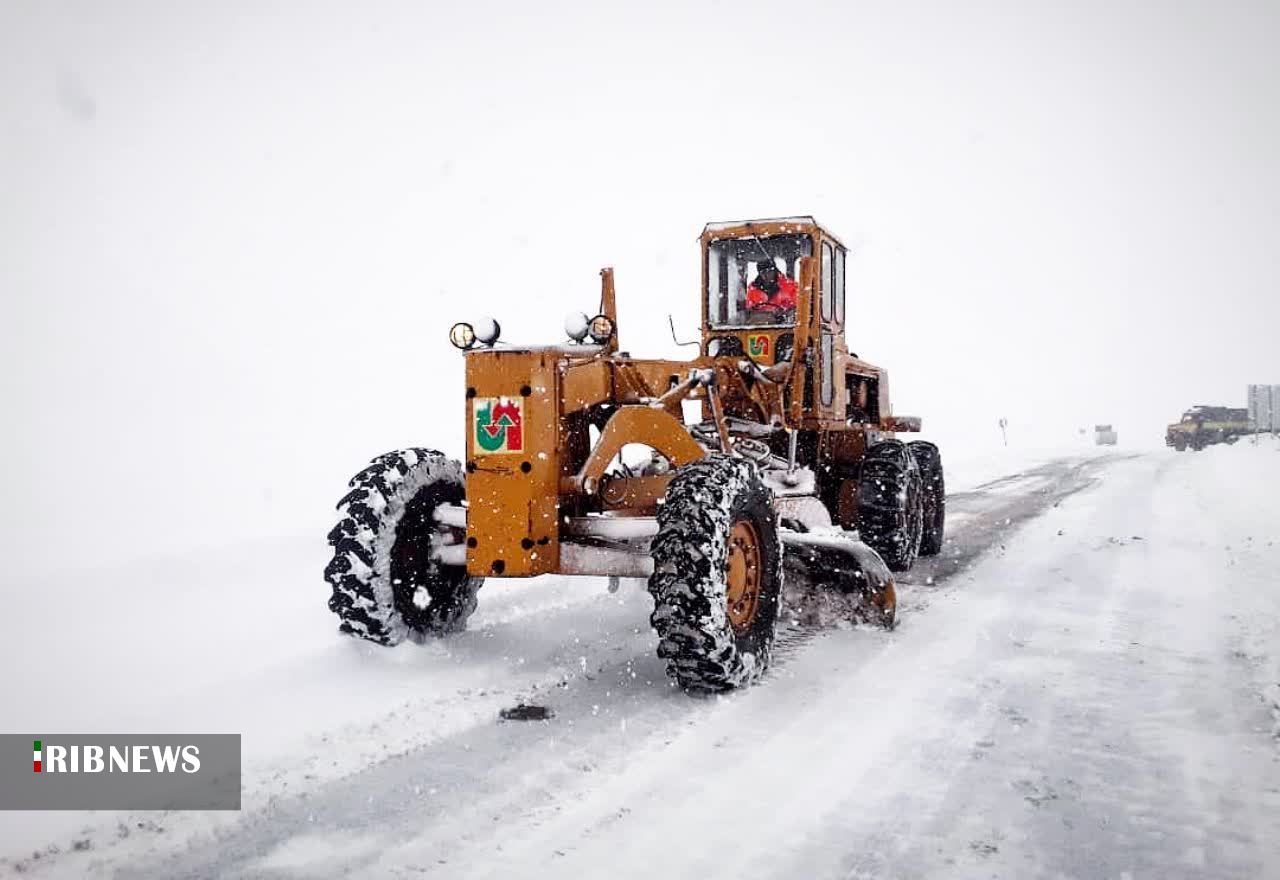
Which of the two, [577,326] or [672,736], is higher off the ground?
[577,326]

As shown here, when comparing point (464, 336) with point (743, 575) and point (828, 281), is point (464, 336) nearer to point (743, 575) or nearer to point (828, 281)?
point (743, 575)

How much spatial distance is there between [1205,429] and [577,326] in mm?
42045

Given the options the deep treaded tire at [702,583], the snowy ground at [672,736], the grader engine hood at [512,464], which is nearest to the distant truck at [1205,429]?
the snowy ground at [672,736]

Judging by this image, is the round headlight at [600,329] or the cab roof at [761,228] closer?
the round headlight at [600,329]

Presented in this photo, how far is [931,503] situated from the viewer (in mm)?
9766

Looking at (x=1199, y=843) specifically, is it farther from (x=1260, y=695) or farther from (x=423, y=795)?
(x=423, y=795)

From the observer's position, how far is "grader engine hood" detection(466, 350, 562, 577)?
514 centimetres

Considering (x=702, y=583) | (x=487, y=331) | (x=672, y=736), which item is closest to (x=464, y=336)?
(x=487, y=331)

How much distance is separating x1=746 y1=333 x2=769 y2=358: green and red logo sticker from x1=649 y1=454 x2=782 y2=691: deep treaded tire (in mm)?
3330

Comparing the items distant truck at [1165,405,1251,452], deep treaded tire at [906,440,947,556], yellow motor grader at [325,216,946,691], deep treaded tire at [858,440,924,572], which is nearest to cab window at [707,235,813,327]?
yellow motor grader at [325,216,946,691]

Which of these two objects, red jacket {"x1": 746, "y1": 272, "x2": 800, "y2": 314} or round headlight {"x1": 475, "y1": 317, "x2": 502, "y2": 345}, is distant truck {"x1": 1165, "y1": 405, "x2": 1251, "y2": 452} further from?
round headlight {"x1": 475, "y1": 317, "x2": 502, "y2": 345}

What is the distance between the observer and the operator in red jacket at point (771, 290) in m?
8.46

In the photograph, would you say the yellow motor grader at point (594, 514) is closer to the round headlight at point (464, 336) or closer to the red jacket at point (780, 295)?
the round headlight at point (464, 336)

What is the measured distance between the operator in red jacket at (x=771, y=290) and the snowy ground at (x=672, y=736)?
269 cm
